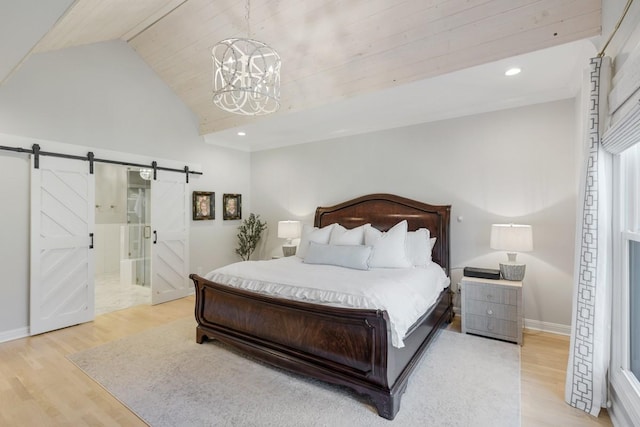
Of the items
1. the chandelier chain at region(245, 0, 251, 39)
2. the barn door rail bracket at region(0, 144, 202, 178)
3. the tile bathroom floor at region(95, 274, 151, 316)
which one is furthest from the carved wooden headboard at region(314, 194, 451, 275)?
the tile bathroom floor at region(95, 274, 151, 316)

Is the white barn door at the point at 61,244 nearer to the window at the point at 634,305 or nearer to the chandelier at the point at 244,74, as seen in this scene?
the chandelier at the point at 244,74

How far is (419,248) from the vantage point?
11.4 feet

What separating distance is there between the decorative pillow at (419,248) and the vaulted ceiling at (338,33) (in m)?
1.68

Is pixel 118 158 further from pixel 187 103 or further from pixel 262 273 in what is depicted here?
pixel 262 273

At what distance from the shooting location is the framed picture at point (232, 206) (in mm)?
5457

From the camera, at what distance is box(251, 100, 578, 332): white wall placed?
3240 millimetres

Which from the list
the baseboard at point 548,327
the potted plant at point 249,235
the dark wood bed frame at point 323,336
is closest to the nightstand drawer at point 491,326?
the dark wood bed frame at point 323,336

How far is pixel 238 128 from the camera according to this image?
4.56 m

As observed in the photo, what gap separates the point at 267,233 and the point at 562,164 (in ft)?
14.7

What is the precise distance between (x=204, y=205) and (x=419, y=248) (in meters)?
3.56

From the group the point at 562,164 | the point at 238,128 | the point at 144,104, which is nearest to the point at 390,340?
the point at 562,164

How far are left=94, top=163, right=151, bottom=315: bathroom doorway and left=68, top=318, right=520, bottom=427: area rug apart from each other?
2.09 m

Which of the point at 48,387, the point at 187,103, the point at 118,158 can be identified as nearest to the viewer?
the point at 48,387

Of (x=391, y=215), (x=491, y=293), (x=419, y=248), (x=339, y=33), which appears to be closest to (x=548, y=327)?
(x=491, y=293)
